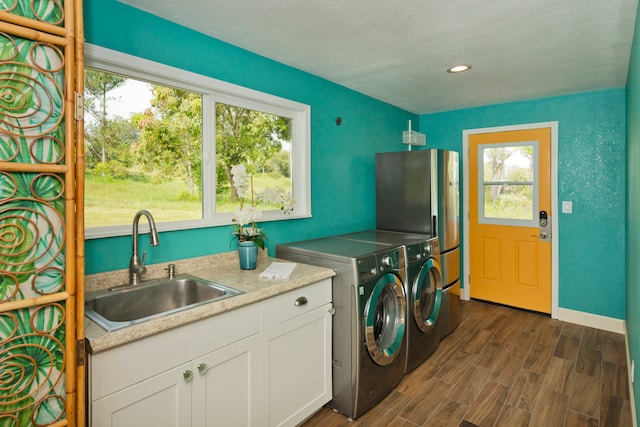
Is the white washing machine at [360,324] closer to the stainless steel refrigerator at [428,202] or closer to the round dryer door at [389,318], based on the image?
the round dryer door at [389,318]

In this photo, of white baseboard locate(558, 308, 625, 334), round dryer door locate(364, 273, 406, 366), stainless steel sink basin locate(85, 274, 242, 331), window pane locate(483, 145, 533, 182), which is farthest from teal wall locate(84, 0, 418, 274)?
white baseboard locate(558, 308, 625, 334)

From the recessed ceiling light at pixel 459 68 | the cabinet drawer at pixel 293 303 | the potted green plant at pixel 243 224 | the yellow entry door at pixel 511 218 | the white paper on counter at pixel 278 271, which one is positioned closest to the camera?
the cabinet drawer at pixel 293 303

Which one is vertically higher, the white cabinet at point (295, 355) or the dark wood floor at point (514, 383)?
the white cabinet at point (295, 355)

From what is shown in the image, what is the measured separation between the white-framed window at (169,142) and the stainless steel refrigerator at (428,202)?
1.10 m

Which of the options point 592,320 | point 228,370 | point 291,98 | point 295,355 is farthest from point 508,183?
point 228,370

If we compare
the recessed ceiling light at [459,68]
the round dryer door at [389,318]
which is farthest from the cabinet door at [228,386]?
the recessed ceiling light at [459,68]

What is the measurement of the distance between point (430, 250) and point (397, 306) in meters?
0.63

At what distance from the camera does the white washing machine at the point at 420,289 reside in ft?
8.60

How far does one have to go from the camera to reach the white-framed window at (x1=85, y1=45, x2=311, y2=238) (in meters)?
1.83

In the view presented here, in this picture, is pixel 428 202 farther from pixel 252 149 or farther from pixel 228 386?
pixel 228 386

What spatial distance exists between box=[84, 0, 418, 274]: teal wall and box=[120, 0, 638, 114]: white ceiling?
10cm

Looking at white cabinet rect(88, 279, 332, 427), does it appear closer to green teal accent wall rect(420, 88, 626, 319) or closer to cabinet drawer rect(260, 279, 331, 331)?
cabinet drawer rect(260, 279, 331, 331)

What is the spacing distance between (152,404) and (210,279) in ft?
2.30

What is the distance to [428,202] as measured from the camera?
3070 mm
